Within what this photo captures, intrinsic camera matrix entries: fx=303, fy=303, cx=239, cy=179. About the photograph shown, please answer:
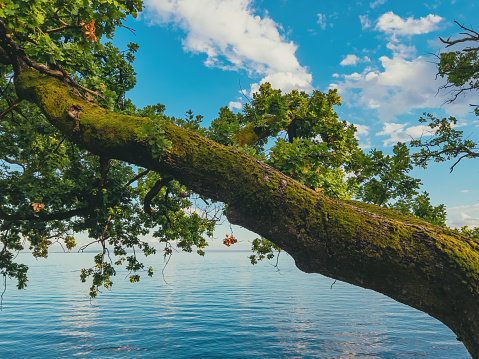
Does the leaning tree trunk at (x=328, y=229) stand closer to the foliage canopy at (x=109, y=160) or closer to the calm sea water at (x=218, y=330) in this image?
the foliage canopy at (x=109, y=160)

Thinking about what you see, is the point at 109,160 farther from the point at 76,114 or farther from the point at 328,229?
the point at 328,229

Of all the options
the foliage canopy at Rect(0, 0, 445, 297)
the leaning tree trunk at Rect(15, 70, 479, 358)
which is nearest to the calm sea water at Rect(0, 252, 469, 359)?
the foliage canopy at Rect(0, 0, 445, 297)

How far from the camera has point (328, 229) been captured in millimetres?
3883

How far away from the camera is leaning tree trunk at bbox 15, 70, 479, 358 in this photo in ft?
11.8

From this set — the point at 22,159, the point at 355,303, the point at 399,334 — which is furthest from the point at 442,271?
the point at 355,303

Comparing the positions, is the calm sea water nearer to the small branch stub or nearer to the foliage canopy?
the foliage canopy

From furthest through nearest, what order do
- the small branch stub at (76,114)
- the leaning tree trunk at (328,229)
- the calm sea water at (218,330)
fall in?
the calm sea water at (218,330) < the small branch stub at (76,114) < the leaning tree trunk at (328,229)

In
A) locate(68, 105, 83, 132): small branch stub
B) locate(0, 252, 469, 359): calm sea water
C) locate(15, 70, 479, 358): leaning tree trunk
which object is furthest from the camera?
locate(0, 252, 469, 359): calm sea water

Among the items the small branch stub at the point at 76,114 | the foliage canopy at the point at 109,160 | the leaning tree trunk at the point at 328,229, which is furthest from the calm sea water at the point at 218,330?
the small branch stub at the point at 76,114

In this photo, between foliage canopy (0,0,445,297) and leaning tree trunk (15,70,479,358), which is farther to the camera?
foliage canopy (0,0,445,297)

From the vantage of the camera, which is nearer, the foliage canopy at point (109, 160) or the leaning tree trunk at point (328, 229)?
the leaning tree trunk at point (328, 229)

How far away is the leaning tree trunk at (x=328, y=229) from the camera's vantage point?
3.60m

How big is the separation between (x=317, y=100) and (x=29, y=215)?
10356 mm

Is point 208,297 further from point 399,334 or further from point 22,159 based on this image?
point 22,159
